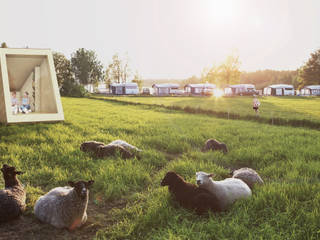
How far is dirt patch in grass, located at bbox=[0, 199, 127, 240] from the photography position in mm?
3574

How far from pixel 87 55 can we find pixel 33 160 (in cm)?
8185

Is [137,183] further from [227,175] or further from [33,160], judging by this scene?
[33,160]

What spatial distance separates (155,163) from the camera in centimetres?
691

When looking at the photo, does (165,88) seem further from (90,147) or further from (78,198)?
(78,198)

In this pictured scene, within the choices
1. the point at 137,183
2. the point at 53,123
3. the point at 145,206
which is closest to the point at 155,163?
the point at 137,183

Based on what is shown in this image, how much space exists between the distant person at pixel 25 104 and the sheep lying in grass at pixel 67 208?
38.5 ft

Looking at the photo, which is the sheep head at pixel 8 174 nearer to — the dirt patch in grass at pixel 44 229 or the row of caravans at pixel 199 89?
the dirt patch in grass at pixel 44 229

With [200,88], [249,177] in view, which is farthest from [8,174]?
[200,88]

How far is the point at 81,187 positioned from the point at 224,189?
8.17ft

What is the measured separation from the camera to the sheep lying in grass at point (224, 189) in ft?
13.4

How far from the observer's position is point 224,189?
13.8ft

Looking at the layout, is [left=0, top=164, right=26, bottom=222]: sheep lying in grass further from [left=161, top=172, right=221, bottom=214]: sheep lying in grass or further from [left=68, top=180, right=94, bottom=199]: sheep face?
[left=161, top=172, right=221, bottom=214]: sheep lying in grass

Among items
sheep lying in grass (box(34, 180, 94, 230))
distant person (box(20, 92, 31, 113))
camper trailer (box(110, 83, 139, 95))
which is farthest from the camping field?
camper trailer (box(110, 83, 139, 95))

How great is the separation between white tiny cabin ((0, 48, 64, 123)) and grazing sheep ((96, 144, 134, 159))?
23.3ft
